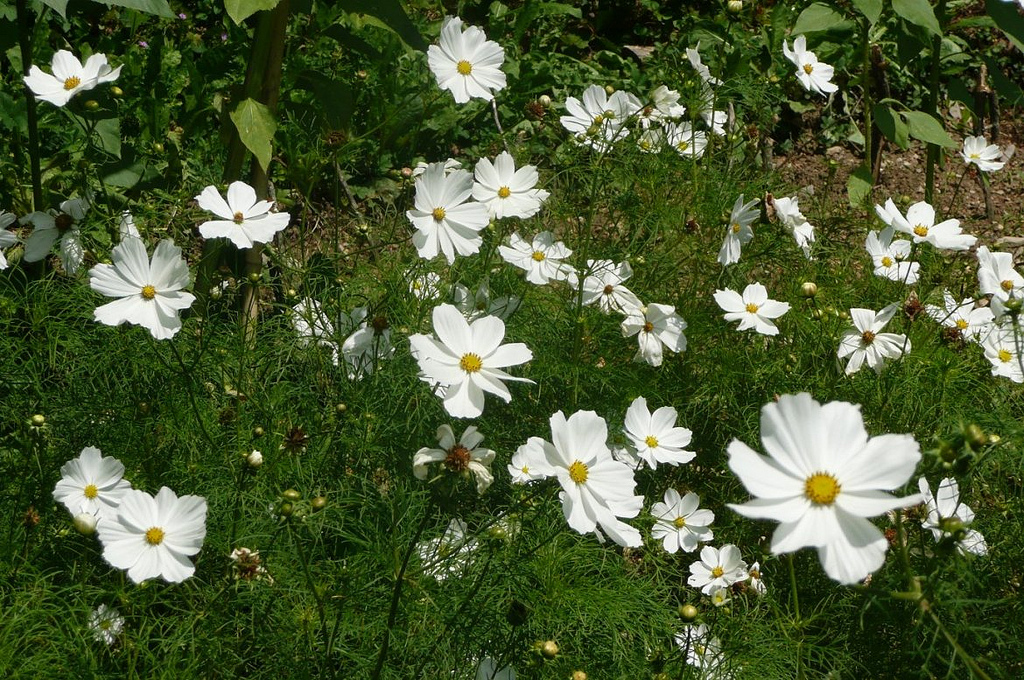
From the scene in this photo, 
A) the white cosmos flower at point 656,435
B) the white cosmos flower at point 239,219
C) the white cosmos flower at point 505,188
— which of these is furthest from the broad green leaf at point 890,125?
the white cosmos flower at point 239,219

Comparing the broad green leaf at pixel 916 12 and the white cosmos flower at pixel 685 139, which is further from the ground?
the broad green leaf at pixel 916 12

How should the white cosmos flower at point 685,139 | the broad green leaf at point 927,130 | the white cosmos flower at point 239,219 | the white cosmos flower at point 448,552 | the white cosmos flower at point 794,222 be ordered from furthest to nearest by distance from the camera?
1. the broad green leaf at point 927,130
2. the white cosmos flower at point 685,139
3. the white cosmos flower at point 794,222
4. the white cosmos flower at point 239,219
5. the white cosmos flower at point 448,552

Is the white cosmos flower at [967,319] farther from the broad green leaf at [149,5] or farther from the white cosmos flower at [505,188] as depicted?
the broad green leaf at [149,5]

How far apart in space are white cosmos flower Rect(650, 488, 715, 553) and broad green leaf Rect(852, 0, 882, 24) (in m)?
1.28

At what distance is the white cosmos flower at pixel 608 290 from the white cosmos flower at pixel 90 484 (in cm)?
97

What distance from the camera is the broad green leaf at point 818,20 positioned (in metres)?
2.64

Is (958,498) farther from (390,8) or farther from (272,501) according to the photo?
(390,8)

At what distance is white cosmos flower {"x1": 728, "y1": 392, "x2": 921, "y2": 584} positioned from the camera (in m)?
1.11

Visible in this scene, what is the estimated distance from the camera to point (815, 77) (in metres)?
2.59

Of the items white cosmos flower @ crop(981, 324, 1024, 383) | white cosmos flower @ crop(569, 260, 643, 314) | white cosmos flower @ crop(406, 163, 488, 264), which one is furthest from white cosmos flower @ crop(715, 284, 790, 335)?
white cosmos flower @ crop(406, 163, 488, 264)

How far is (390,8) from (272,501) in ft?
3.59

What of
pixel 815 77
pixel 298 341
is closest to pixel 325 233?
pixel 298 341

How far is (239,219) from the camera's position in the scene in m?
1.85

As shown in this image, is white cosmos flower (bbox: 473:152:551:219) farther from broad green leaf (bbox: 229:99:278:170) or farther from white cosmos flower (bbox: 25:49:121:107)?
white cosmos flower (bbox: 25:49:121:107)
